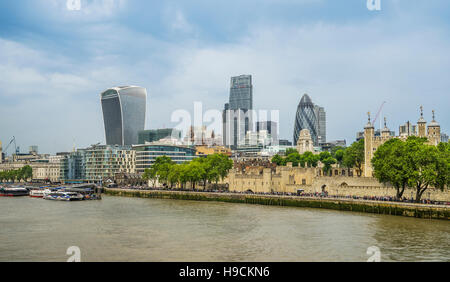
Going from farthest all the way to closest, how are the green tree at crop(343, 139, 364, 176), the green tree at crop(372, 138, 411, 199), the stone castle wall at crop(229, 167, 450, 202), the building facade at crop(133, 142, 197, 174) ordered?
the building facade at crop(133, 142, 197, 174)
the green tree at crop(343, 139, 364, 176)
the stone castle wall at crop(229, 167, 450, 202)
the green tree at crop(372, 138, 411, 199)

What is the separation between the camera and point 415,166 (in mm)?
61781

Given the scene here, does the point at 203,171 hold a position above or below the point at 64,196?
above

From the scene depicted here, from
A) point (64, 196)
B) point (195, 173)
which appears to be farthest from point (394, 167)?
point (64, 196)

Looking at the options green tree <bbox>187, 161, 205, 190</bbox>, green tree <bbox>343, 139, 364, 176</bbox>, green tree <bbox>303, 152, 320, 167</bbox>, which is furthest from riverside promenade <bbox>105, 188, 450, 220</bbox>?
green tree <bbox>303, 152, 320, 167</bbox>

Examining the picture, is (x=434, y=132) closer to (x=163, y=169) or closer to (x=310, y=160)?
(x=310, y=160)

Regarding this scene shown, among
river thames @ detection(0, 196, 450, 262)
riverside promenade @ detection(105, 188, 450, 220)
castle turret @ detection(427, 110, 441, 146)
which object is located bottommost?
river thames @ detection(0, 196, 450, 262)

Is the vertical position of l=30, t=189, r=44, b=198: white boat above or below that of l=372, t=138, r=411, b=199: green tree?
below

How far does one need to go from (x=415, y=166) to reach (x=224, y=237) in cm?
3078

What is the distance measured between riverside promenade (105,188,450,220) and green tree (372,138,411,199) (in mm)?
4066

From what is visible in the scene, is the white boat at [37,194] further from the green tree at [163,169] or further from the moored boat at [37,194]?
the green tree at [163,169]

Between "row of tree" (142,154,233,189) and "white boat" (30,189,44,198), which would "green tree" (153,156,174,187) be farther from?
"white boat" (30,189,44,198)

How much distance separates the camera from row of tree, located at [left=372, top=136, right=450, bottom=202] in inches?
2330
